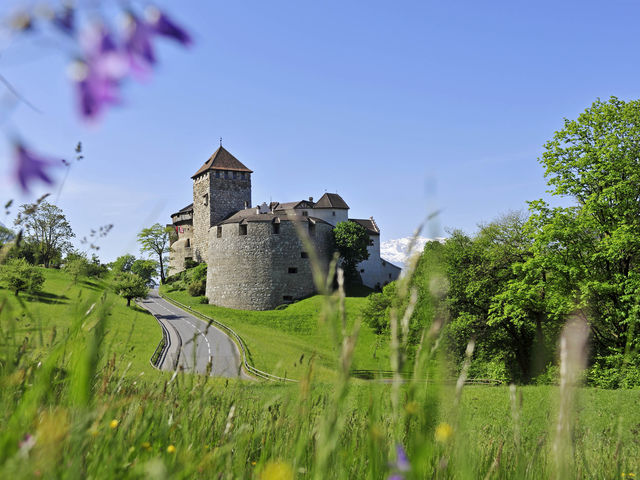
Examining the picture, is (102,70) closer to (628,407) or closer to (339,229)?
(628,407)

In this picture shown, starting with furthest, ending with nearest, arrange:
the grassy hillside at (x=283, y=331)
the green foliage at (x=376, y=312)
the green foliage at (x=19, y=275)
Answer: the green foliage at (x=376, y=312), the grassy hillside at (x=283, y=331), the green foliage at (x=19, y=275)

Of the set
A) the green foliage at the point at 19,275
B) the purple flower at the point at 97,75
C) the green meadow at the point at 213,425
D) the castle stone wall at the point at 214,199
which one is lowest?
the green meadow at the point at 213,425

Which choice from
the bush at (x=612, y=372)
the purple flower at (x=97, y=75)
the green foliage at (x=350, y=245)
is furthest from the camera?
the green foliage at (x=350, y=245)

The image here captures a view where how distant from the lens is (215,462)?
160 cm

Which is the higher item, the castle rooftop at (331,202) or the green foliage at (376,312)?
the castle rooftop at (331,202)

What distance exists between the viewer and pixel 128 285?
242 inches

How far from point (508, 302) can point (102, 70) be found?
22707 millimetres

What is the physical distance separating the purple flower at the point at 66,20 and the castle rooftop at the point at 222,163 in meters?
54.5

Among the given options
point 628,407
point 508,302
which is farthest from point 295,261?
point 628,407

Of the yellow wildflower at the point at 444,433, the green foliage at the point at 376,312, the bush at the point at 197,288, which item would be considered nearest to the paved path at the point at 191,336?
the bush at the point at 197,288

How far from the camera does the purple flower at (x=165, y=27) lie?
854 millimetres

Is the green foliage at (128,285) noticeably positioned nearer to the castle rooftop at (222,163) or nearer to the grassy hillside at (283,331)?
the grassy hillside at (283,331)

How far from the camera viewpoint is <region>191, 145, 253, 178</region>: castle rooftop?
5451cm

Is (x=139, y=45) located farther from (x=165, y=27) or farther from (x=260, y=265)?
(x=260, y=265)
